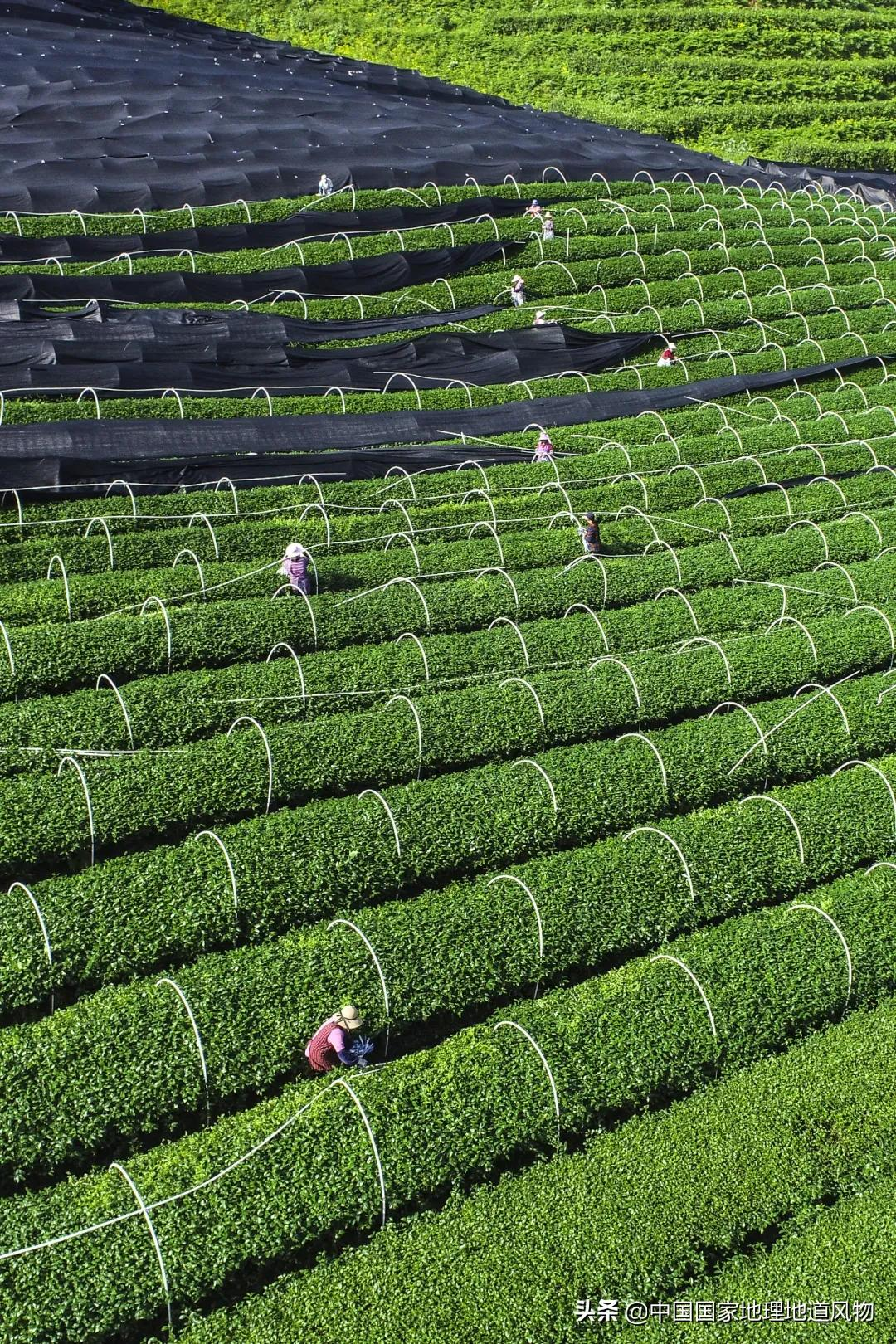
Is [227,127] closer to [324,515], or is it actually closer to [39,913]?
[324,515]

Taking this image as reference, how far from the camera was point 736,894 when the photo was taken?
13.0 m

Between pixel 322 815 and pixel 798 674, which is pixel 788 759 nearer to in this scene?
pixel 798 674

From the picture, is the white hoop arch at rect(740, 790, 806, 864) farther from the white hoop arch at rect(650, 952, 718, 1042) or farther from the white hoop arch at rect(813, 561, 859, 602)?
the white hoop arch at rect(813, 561, 859, 602)

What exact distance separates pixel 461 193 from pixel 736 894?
24.6 metres

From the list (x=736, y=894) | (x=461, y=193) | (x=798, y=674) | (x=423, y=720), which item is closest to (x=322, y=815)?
(x=423, y=720)

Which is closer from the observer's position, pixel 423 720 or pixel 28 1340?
pixel 28 1340

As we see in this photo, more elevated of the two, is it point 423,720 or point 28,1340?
point 423,720

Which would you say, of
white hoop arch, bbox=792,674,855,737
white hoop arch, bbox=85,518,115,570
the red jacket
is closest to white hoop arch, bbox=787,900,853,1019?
white hoop arch, bbox=792,674,855,737

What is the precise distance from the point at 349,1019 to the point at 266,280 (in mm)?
20360

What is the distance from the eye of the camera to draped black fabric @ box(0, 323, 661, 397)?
22031mm

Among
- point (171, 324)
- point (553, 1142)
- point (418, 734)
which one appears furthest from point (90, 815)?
point (171, 324)

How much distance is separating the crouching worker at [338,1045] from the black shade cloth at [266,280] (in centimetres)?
1886

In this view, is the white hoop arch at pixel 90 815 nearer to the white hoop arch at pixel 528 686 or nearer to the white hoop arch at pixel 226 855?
the white hoop arch at pixel 226 855

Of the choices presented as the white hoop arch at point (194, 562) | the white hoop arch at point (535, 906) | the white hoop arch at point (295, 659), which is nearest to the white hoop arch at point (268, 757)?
the white hoop arch at point (295, 659)
